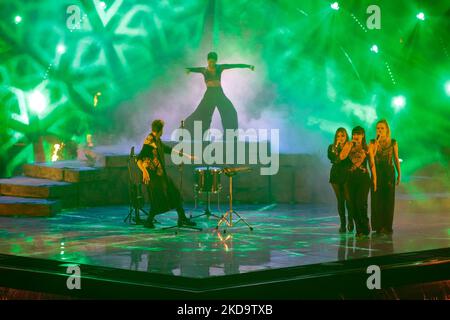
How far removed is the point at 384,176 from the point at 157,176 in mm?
3285

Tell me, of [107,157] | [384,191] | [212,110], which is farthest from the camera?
[212,110]

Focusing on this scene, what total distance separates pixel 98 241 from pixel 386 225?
158 inches

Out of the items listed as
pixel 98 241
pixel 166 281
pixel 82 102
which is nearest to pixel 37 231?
pixel 98 241

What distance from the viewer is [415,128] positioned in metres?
20.1

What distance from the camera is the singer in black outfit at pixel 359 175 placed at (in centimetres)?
1102

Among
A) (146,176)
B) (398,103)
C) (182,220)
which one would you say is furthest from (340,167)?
(398,103)

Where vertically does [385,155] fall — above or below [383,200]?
above

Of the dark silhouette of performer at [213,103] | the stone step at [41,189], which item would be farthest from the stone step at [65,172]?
the dark silhouette of performer at [213,103]

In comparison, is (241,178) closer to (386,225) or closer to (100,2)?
(386,225)

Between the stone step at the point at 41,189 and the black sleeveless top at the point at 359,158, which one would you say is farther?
the stone step at the point at 41,189

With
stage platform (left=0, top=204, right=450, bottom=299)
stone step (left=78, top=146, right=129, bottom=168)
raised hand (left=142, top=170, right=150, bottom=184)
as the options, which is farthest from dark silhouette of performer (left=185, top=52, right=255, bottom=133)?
raised hand (left=142, top=170, right=150, bottom=184)

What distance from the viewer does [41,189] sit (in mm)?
13945

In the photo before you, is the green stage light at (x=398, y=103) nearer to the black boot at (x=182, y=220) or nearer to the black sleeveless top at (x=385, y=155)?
the black sleeveless top at (x=385, y=155)

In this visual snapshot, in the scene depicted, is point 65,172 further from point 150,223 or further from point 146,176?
point 146,176
